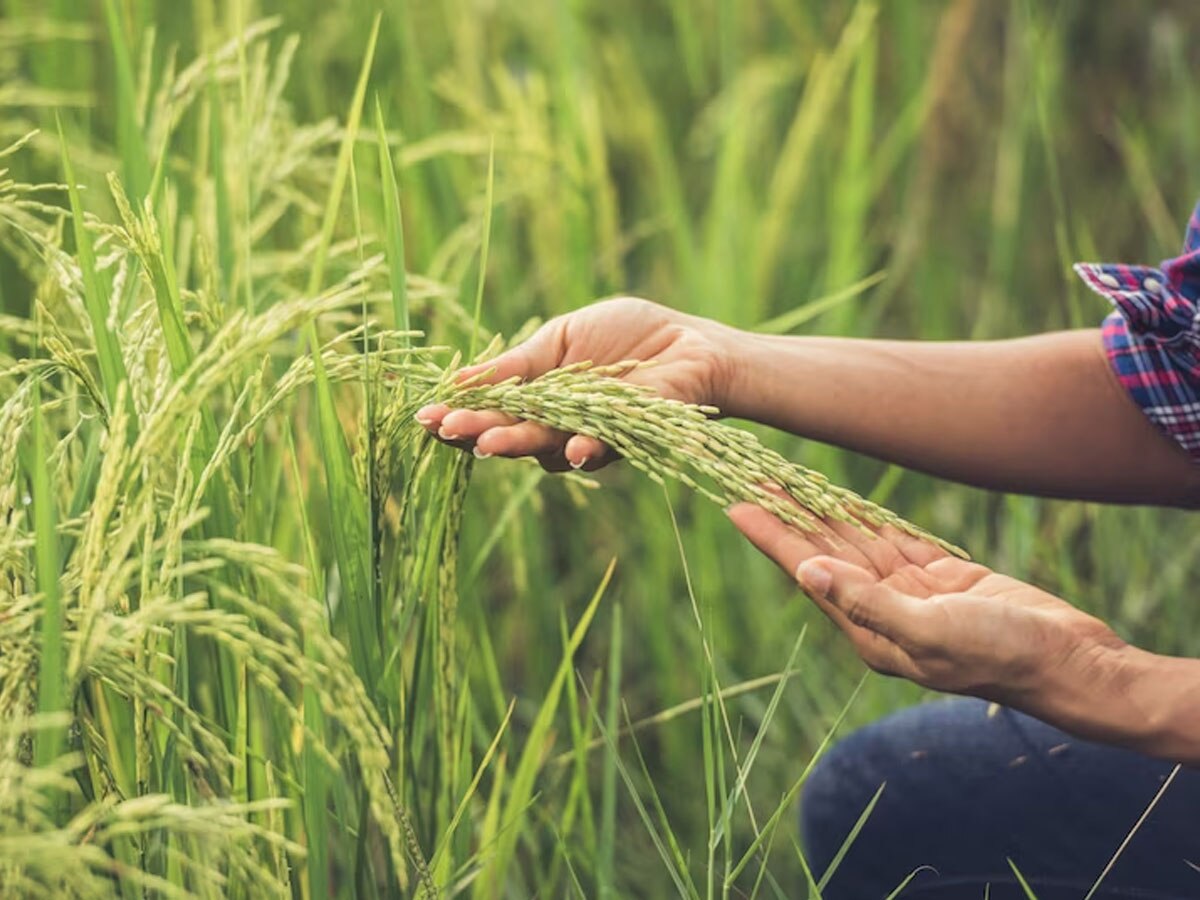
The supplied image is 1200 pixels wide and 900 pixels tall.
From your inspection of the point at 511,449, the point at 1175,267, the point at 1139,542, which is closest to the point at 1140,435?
the point at 1175,267

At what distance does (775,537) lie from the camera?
135 centimetres

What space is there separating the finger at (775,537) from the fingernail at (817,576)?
0.23 ft

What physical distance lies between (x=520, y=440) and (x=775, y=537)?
0.25m

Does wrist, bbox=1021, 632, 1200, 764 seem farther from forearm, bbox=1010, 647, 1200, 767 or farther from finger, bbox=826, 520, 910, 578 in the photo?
finger, bbox=826, 520, 910, 578

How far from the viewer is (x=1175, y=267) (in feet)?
5.37

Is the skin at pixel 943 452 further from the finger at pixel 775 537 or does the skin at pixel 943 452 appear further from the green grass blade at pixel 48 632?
the green grass blade at pixel 48 632

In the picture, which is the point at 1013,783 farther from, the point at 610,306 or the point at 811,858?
the point at 610,306

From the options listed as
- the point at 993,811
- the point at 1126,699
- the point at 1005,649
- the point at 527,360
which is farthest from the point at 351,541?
the point at 993,811

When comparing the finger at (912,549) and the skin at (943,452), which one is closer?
the skin at (943,452)

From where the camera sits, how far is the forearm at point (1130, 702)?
132 cm

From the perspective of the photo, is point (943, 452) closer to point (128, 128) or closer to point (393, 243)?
point (393, 243)

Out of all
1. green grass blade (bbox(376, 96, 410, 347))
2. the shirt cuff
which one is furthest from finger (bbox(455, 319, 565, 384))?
the shirt cuff

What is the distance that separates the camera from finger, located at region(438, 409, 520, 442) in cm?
129

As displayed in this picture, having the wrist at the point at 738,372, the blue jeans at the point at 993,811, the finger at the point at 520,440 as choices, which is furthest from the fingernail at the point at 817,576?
the blue jeans at the point at 993,811
